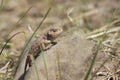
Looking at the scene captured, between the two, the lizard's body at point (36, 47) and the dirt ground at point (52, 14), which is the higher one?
the lizard's body at point (36, 47)

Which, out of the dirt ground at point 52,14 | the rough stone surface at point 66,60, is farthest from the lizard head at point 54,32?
the dirt ground at point 52,14

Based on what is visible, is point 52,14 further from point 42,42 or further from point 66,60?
point 66,60

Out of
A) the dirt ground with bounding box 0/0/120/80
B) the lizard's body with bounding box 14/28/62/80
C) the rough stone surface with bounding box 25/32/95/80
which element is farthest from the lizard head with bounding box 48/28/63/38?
the dirt ground with bounding box 0/0/120/80

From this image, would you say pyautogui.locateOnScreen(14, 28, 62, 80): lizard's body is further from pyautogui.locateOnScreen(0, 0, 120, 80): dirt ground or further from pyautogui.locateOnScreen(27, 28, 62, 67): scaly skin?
pyautogui.locateOnScreen(0, 0, 120, 80): dirt ground

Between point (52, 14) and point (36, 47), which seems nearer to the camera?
point (36, 47)

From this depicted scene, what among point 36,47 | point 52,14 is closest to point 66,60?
point 36,47

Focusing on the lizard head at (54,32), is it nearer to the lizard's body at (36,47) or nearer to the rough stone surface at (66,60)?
the lizard's body at (36,47)

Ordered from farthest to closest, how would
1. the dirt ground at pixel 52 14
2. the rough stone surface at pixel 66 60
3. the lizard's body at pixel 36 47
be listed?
the dirt ground at pixel 52 14
the lizard's body at pixel 36 47
the rough stone surface at pixel 66 60

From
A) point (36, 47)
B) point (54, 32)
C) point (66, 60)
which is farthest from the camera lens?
point (54, 32)
